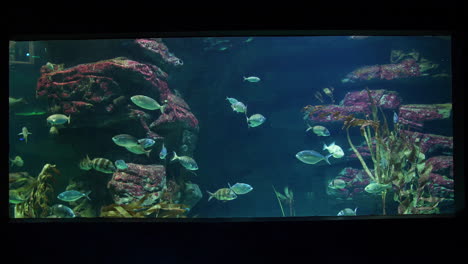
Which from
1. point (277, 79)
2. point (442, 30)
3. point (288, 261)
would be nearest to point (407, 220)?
point (288, 261)

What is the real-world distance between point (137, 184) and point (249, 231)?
4820 millimetres

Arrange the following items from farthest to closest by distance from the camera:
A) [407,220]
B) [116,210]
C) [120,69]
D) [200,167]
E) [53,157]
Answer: [200,167]
[53,157]
[120,69]
[116,210]
[407,220]

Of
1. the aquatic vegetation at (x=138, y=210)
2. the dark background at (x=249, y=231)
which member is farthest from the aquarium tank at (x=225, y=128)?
the dark background at (x=249, y=231)

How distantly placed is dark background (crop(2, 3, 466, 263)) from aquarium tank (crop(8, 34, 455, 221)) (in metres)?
0.22

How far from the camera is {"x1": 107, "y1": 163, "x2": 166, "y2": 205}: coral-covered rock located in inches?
242

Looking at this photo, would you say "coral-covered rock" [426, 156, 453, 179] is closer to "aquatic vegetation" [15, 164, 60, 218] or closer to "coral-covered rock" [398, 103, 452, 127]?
"coral-covered rock" [398, 103, 452, 127]

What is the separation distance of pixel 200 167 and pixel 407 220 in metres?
11.3

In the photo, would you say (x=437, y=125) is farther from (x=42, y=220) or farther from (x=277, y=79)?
(x=42, y=220)

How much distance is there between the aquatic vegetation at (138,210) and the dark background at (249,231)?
1198 mm

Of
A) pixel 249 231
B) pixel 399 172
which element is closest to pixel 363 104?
pixel 399 172

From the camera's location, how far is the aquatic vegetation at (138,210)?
353cm

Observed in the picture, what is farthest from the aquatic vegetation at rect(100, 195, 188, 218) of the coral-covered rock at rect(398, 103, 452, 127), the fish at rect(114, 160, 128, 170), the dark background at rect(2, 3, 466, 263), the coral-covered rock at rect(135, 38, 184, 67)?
the coral-covered rock at rect(398, 103, 452, 127)

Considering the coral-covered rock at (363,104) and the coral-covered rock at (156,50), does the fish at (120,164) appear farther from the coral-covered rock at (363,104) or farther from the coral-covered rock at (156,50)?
the coral-covered rock at (363,104)

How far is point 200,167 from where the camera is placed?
515 inches
